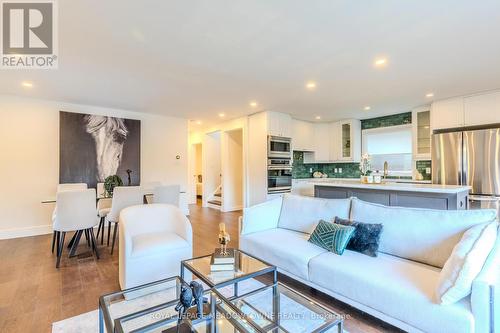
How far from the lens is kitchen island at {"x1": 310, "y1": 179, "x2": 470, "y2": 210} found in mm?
3197

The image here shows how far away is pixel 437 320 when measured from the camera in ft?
4.58

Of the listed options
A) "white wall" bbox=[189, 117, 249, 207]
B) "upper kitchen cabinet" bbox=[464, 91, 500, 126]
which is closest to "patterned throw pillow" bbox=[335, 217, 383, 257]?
"upper kitchen cabinet" bbox=[464, 91, 500, 126]

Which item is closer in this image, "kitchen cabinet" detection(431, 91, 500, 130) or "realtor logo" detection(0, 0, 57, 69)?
"realtor logo" detection(0, 0, 57, 69)

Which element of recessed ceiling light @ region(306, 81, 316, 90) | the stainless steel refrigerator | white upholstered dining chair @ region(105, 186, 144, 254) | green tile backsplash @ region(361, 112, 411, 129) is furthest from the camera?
green tile backsplash @ region(361, 112, 411, 129)

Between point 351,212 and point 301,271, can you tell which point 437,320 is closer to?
point 301,271

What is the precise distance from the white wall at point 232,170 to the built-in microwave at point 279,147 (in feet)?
4.94

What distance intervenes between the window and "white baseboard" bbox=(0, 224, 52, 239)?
7.65m

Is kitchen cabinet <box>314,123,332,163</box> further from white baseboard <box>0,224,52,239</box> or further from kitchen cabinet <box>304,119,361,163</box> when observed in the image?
white baseboard <box>0,224,52,239</box>

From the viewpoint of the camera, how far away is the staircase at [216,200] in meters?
7.26

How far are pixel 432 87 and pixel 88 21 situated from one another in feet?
15.9

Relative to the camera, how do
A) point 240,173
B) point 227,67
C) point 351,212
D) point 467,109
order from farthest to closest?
point 240,173 < point 467,109 < point 227,67 < point 351,212

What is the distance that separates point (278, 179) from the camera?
5875 mm

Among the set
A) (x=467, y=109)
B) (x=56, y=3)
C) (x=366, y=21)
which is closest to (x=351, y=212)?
(x=366, y=21)

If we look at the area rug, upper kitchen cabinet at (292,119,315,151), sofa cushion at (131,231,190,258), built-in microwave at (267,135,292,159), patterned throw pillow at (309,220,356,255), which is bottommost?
the area rug
